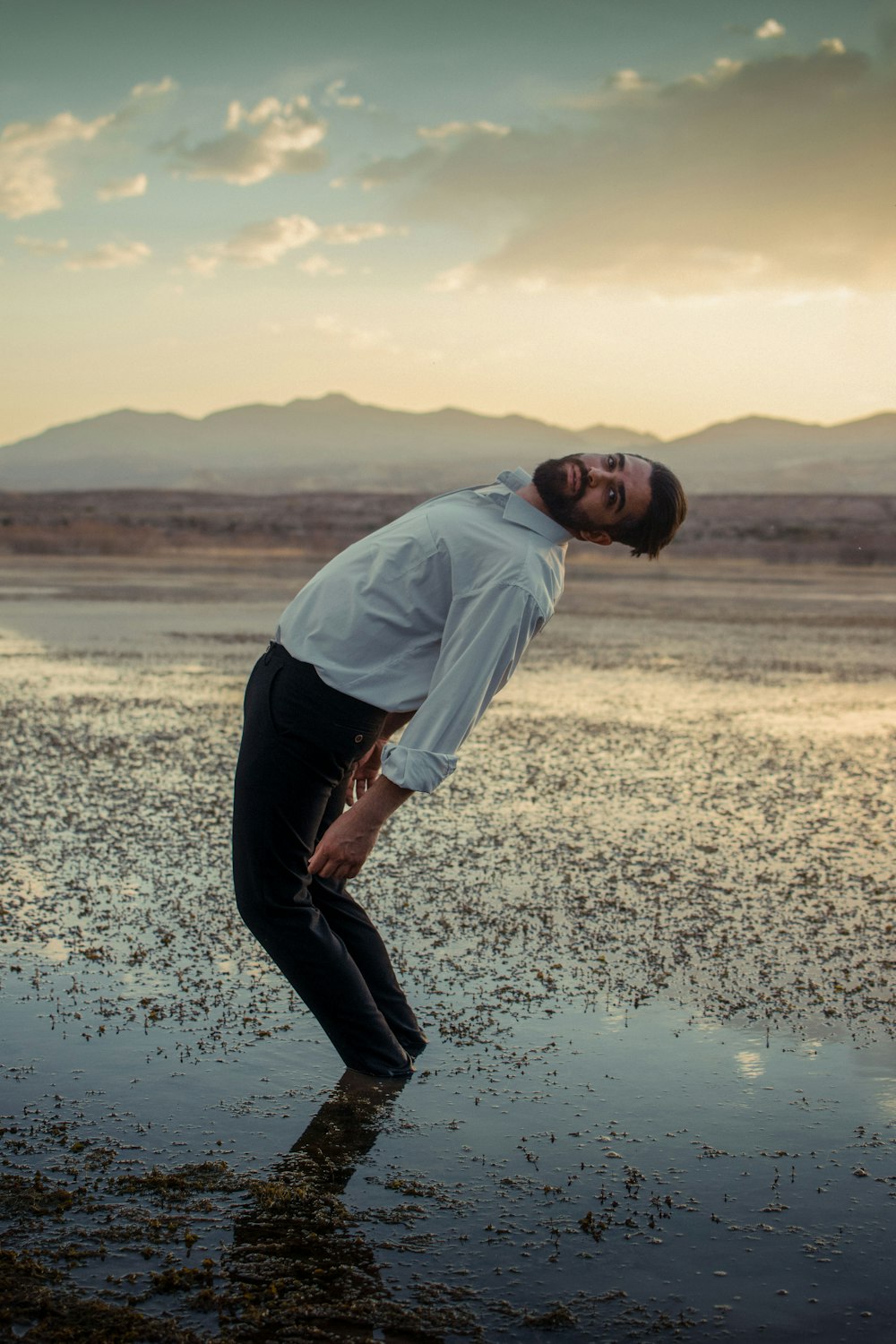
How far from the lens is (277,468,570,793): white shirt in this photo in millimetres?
3227

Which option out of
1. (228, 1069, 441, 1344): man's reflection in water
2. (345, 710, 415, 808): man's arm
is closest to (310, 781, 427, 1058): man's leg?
(345, 710, 415, 808): man's arm

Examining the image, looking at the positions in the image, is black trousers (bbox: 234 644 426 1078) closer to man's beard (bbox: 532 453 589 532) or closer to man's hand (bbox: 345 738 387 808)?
man's hand (bbox: 345 738 387 808)

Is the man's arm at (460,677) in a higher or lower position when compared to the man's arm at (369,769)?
higher

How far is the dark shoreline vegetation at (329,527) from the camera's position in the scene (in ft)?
135

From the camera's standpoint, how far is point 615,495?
3316 mm

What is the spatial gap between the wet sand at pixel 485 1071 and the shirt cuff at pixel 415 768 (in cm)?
97

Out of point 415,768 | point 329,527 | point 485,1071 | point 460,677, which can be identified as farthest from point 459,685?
point 329,527

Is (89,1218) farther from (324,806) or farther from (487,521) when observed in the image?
(487,521)

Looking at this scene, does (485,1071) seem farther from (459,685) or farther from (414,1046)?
(459,685)

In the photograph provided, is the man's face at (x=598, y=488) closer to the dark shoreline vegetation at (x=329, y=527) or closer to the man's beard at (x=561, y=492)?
the man's beard at (x=561, y=492)

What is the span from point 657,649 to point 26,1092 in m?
13.2

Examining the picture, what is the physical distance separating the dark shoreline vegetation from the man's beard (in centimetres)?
3480

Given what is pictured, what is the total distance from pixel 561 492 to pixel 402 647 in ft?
1.70

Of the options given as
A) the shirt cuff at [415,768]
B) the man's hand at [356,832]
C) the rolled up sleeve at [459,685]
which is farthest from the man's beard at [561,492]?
the man's hand at [356,832]
